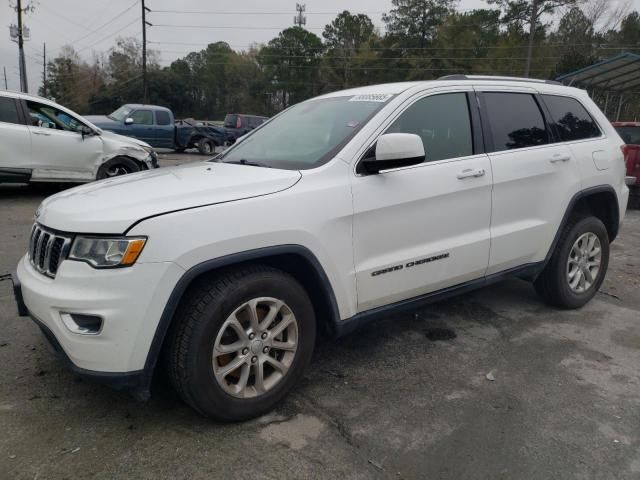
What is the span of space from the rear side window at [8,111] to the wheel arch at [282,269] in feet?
24.7

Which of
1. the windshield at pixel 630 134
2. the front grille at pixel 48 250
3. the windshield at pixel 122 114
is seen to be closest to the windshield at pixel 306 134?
the front grille at pixel 48 250

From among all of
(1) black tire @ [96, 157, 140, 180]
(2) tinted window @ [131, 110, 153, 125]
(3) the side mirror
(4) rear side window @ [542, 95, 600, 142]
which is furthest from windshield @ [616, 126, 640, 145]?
(2) tinted window @ [131, 110, 153, 125]

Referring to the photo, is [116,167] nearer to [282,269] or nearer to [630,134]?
[282,269]

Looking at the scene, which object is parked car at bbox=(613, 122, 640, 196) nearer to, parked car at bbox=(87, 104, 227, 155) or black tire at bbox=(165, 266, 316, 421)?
black tire at bbox=(165, 266, 316, 421)

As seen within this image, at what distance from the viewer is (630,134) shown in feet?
34.0

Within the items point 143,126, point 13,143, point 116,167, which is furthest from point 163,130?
point 13,143

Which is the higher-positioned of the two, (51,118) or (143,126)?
(143,126)

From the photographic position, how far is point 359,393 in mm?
3010

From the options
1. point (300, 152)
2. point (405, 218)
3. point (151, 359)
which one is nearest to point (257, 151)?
point (300, 152)

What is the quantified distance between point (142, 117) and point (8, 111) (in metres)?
9.15

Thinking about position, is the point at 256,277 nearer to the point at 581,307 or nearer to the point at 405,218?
the point at 405,218

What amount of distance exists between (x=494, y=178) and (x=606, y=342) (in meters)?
1.51

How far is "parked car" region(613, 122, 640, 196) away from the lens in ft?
30.8

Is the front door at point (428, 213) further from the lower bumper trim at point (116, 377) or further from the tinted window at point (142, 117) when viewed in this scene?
the tinted window at point (142, 117)
